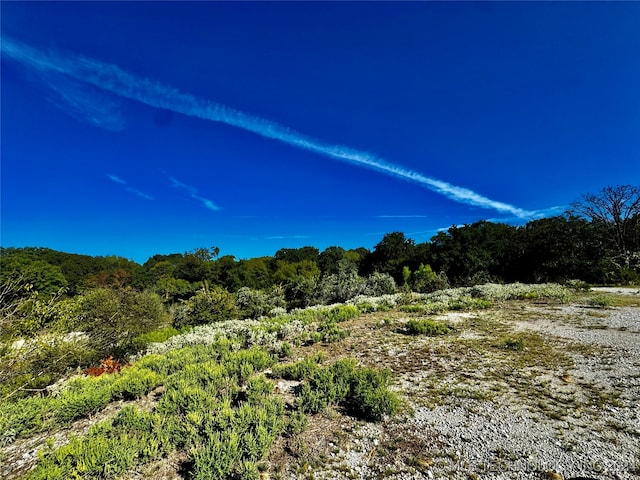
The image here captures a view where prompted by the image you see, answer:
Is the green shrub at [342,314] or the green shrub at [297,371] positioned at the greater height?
the green shrub at [342,314]

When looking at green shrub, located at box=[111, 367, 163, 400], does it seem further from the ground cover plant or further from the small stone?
the small stone

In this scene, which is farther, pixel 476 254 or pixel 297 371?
pixel 476 254

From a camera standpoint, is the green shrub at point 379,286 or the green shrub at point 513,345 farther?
the green shrub at point 379,286

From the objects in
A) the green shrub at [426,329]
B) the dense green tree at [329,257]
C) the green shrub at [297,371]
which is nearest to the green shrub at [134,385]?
the green shrub at [297,371]

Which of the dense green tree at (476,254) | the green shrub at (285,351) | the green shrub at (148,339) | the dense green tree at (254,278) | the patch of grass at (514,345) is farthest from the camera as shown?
the dense green tree at (254,278)

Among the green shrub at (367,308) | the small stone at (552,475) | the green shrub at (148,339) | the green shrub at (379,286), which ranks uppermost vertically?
the green shrub at (379,286)

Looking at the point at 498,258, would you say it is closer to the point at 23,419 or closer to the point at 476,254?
the point at 476,254

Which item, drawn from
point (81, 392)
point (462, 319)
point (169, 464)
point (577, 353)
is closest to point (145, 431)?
point (169, 464)

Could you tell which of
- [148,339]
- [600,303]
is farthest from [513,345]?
[148,339]

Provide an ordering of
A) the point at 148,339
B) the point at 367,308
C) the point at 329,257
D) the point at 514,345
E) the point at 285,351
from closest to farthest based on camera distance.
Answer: the point at 514,345 < the point at 285,351 < the point at 148,339 < the point at 367,308 < the point at 329,257

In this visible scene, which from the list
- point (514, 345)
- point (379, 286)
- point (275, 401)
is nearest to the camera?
point (275, 401)

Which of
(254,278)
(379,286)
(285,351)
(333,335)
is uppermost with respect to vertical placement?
(254,278)

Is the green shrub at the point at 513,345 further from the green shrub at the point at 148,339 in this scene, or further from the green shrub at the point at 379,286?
the green shrub at the point at 379,286

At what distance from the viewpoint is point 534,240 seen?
24484 mm
